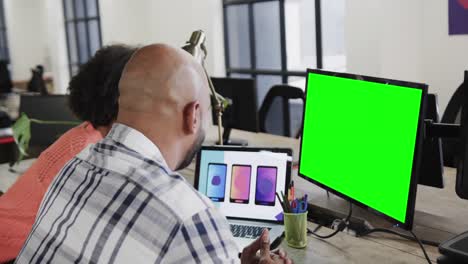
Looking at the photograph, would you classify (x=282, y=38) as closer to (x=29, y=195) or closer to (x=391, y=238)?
(x=29, y=195)

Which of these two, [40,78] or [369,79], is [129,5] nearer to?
[40,78]

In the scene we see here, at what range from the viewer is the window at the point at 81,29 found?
827 cm

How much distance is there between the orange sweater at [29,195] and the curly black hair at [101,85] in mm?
85

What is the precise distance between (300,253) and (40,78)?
252 inches

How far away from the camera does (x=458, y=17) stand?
3.69m

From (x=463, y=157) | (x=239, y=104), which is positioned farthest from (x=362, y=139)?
(x=239, y=104)

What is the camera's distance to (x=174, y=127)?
106 cm

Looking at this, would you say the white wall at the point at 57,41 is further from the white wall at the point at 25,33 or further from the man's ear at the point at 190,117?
the man's ear at the point at 190,117

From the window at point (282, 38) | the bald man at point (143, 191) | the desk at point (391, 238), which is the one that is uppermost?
the window at point (282, 38)

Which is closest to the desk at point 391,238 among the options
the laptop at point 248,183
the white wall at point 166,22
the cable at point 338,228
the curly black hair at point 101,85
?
the cable at point 338,228

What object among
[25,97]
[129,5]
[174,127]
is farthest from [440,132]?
[129,5]

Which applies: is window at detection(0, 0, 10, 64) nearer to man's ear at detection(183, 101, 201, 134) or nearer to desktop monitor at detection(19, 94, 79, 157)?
desktop monitor at detection(19, 94, 79, 157)

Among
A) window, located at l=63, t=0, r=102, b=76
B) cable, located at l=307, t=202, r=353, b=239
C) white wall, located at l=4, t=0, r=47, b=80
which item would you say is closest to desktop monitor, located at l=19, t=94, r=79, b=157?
cable, located at l=307, t=202, r=353, b=239

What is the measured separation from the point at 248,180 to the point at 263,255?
18.0 inches
